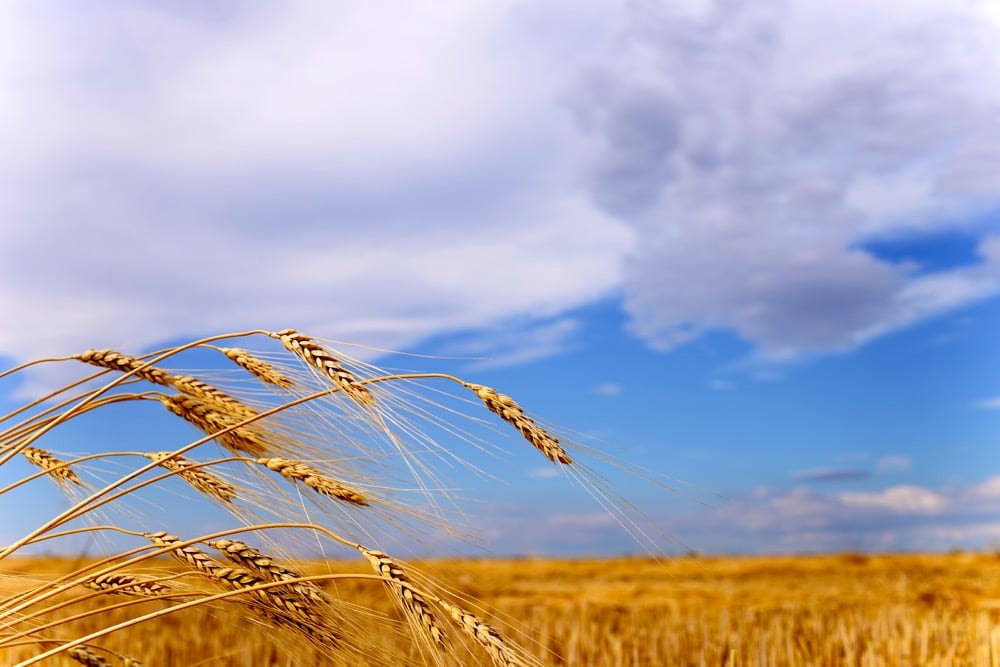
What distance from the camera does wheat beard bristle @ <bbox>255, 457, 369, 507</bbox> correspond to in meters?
1.85

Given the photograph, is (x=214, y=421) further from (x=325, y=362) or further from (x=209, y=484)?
(x=325, y=362)

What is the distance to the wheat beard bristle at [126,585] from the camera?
6.34 feet

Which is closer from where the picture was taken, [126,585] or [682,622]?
[126,585]

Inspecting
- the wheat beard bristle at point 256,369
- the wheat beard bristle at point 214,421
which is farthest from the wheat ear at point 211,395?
the wheat beard bristle at point 256,369

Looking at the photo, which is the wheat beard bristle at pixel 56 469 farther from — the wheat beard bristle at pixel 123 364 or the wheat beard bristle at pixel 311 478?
the wheat beard bristle at pixel 311 478

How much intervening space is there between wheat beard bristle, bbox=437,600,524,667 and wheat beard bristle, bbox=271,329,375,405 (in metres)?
0.47

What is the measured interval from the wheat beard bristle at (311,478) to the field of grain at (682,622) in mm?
238

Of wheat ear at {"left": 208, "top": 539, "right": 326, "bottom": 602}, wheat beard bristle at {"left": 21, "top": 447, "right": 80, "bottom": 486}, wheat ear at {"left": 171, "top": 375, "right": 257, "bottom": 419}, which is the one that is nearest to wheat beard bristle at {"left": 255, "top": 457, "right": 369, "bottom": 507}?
wheat ear at {"left": 208, "top": 539, "right": 326, "bottom": 602}

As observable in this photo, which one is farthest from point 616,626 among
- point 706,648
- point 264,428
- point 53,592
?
point 53,592

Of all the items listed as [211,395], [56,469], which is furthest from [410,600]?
[56,469]

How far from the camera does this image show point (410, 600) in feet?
5.51

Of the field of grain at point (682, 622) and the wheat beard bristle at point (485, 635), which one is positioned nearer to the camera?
the wheat beard bristle at point (485, 635)

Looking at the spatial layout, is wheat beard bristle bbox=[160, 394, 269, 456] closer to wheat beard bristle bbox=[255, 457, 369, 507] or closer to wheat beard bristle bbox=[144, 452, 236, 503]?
wheat beard bristle bbox=[144, 452, 236, 503]

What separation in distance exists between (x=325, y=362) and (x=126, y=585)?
712 millimetres
